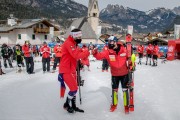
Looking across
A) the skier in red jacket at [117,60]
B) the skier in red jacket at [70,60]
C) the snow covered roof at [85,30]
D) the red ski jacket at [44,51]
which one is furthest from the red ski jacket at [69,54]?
the snow covered roof at [85,30]

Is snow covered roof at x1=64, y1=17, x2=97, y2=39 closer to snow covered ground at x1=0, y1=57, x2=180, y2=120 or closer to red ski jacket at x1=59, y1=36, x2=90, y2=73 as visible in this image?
snow covered ground at x1=0, y1=57, x2=180, y2=120

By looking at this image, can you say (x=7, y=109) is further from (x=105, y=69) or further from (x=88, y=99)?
(x=105, y=69)

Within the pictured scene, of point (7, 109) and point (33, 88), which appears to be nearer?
point (7, 109)

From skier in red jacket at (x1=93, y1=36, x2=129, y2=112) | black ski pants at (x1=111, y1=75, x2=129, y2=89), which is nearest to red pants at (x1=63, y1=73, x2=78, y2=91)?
skier in red jacket at (x1=93, y1=36, x2=129, y2=112)

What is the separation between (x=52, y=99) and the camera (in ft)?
25.7

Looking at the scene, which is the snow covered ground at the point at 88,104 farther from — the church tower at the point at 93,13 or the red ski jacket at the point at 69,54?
the church tower at the point at 93,13

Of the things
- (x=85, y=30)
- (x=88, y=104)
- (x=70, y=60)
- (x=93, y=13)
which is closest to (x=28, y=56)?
(x=88, y=104)

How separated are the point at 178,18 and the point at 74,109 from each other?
93.2 meters

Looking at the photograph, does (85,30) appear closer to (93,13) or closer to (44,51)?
(93,13)

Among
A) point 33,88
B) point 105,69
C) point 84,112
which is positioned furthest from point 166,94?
point 105,69

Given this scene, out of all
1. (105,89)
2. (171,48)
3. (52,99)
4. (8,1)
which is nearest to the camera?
(52,99)

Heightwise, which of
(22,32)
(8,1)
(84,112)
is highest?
(8,1)

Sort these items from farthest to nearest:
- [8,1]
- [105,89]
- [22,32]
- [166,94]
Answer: [8,1] → [22,32] → [105,89] → [166,94]

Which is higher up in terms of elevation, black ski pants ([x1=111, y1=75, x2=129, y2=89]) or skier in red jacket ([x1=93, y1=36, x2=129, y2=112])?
skier in red jacket ([x1=93, y1=36, x2=129, y2=112])
